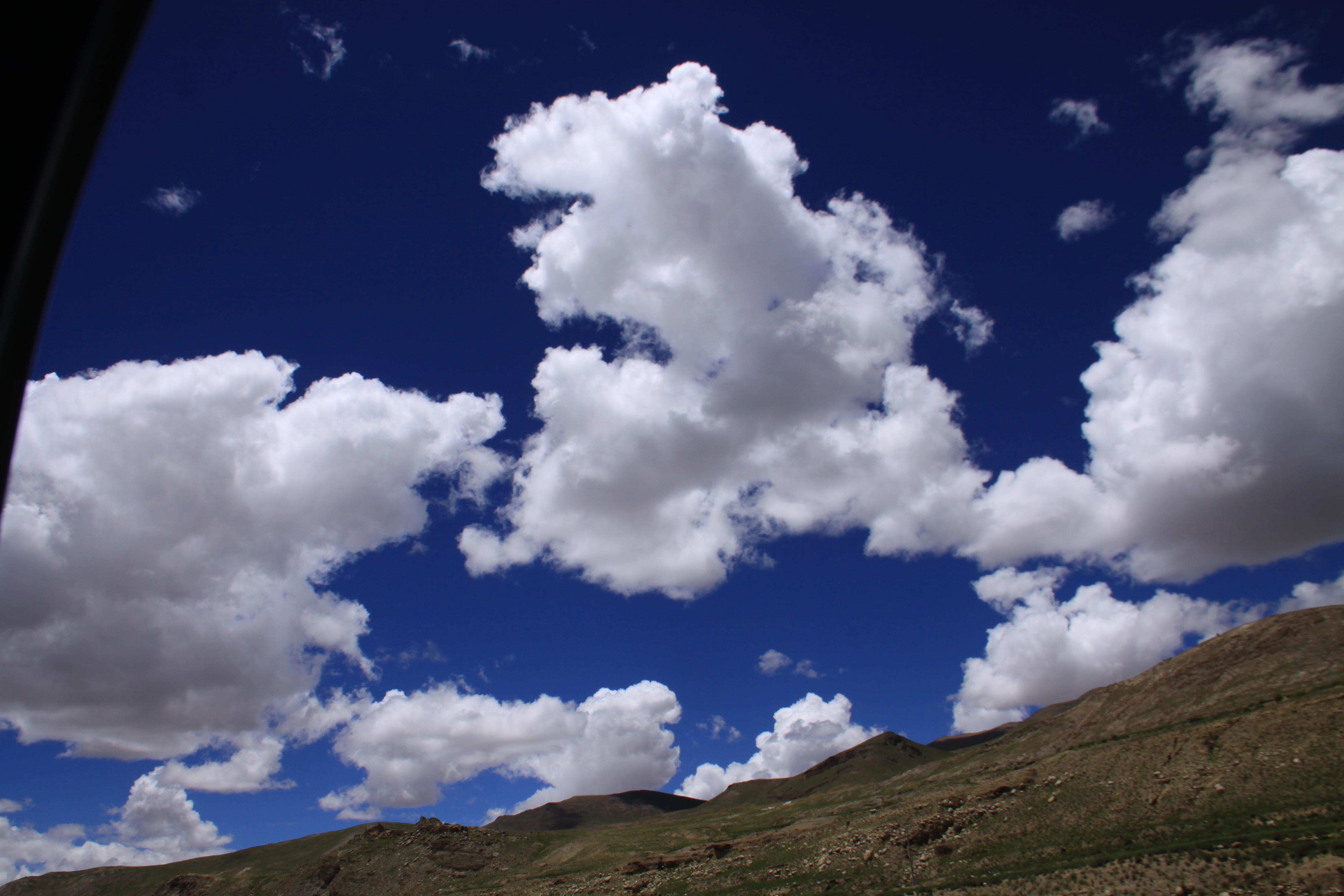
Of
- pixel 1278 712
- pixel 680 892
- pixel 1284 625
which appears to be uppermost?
pixel 1284 625

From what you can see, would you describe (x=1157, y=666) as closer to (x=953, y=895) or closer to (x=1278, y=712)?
(x=1278, y=712)

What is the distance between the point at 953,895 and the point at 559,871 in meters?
89.7

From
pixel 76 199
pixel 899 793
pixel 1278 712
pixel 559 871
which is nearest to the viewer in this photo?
pixel 76 199

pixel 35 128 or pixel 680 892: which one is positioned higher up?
pixel 35 128

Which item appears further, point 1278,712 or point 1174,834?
point 1278,712

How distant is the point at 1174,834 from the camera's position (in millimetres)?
68562

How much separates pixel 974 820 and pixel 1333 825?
37.9 metres

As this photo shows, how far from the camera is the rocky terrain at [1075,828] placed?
62031 millimetres

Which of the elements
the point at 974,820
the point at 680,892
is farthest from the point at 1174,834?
the point at 680,892

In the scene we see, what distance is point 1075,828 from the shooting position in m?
78.2

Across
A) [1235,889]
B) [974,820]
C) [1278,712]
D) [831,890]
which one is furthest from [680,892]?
[1278,712]

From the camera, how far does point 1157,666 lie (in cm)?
15662

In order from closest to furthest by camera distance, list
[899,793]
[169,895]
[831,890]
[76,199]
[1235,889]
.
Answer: [76,199] < [1235,889] < [831,890] < [899,793] < [169,895]

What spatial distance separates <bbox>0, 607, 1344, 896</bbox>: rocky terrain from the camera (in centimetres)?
6203
